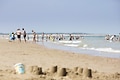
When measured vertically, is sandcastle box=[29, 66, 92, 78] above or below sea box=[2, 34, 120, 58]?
above

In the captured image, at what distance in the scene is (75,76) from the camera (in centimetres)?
902

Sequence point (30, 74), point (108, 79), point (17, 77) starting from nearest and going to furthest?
point (17, 77)
point (30, 74)
point (108, 79)

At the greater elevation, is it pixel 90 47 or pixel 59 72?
pixel 59 72

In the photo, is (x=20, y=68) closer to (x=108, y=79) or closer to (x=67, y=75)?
(x=67, y=75)

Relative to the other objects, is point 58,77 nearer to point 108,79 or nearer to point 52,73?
point 52,73

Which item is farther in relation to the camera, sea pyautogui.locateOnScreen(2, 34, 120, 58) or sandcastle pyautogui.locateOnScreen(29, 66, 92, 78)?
sea pyautogui.locateOnScreen(2, 34, 120, 58)

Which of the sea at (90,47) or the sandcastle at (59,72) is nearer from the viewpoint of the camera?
the sandcastle at (59,72)

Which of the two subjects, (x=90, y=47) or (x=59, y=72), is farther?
(x=90, y=47)

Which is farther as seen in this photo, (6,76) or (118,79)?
(118,79)

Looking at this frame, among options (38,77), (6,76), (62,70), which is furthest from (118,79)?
(6,76)

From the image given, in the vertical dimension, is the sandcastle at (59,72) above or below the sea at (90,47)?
above

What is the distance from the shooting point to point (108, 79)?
9383mm

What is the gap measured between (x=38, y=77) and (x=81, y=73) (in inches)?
65.3

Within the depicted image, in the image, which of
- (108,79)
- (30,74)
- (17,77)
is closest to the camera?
(17,77)
